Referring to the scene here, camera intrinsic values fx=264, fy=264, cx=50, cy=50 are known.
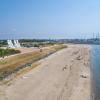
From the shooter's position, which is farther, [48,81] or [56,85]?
[48,81]

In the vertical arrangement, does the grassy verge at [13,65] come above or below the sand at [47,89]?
above

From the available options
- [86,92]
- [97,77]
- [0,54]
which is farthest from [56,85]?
[0,54]

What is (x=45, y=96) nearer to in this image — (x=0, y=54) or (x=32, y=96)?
(x=32, y=96)

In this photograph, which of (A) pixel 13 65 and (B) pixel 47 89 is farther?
(A) pixel 13 65

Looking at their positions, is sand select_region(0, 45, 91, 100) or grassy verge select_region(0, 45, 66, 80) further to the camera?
grassy verge select_region(0, 45, 66, 80)

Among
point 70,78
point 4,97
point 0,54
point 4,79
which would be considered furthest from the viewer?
point 0,54

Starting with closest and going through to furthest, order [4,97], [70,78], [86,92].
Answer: [4,97] → [86,92] → [70,78]

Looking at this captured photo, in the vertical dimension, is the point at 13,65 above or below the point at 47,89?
above

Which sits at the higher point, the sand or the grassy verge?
the grassy verge

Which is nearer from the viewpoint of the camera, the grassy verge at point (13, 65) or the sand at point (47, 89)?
the sand at point (47, 89)

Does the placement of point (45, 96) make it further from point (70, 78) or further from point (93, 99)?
point (70, 78)
